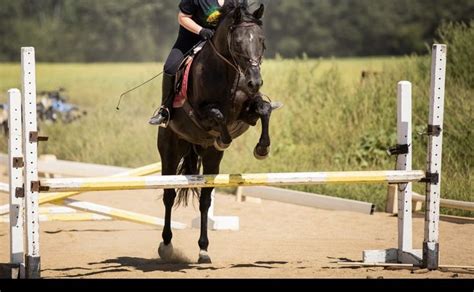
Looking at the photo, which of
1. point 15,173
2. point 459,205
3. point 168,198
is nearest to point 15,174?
point 15,173

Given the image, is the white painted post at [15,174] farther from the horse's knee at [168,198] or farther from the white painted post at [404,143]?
the white painted post at [404,143]

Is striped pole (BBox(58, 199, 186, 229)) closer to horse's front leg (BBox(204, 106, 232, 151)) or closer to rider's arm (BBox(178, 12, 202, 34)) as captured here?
rider's arm (BBox(178, 12, 202, 34))

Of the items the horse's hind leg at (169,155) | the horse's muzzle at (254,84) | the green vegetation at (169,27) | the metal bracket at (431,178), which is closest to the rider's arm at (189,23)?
the horse's hind leg at (169,155)

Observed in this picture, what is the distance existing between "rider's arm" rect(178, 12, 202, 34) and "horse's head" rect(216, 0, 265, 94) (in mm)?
606

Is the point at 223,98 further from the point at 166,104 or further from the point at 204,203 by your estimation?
the point at 204,203

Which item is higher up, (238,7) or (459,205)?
(238,7)

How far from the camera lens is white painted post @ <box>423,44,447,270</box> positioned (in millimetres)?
7219

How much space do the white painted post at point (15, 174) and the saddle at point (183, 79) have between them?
160 cm

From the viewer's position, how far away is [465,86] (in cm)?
1366

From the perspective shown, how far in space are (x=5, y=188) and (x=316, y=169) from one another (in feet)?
17.4

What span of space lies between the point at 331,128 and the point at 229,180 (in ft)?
24.4

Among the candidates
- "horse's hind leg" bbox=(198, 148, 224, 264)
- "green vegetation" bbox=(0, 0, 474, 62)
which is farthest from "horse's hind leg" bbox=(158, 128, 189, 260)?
"green vegetation" bbox=(0, 0, 474, 62)

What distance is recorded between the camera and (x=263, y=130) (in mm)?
7289
